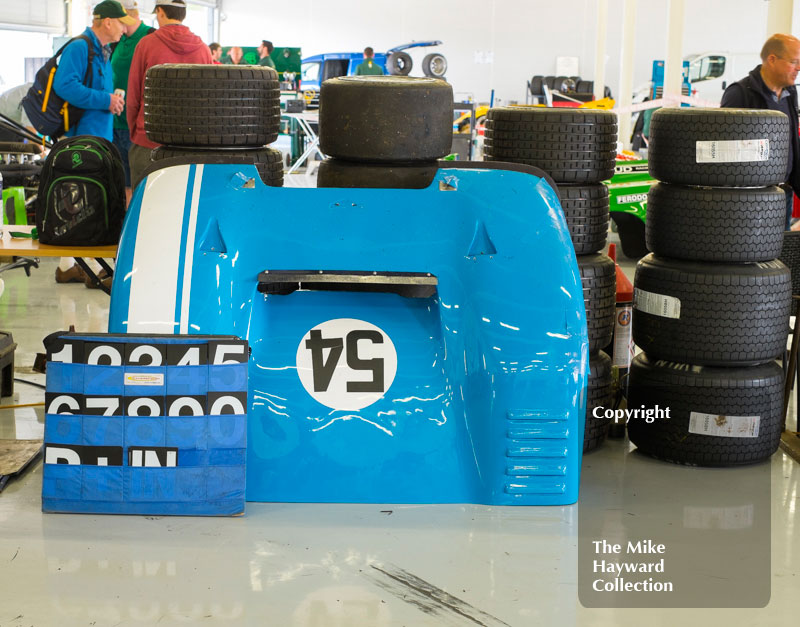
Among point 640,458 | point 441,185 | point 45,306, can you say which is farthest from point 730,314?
point 45,306

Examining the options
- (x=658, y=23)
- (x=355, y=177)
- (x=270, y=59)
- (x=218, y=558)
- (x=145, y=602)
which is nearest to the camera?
(x=145, y=602)

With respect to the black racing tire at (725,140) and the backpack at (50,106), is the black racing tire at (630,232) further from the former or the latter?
the black racing tire at (725,140)

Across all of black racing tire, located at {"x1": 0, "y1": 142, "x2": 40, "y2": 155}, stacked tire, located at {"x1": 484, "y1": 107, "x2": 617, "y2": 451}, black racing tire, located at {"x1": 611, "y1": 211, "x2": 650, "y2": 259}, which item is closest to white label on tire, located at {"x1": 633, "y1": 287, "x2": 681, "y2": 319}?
stacked tire, located at {"x1": 484, "y1": 107, "x2": 617, "y2": 451}

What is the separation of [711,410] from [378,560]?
1.44 m

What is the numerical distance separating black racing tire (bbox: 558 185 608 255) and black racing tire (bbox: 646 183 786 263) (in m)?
0.24

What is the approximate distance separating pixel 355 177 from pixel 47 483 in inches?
54.2

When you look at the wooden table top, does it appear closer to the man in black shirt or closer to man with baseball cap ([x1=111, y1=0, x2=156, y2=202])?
man with baseball cap ([x1=111, y1=0, x2=156, y2=202])

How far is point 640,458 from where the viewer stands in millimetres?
3457

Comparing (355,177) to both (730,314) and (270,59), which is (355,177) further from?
(270,59)

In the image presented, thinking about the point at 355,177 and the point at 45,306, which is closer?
the point at 355,177

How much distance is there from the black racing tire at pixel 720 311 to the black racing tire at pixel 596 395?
0.21 m

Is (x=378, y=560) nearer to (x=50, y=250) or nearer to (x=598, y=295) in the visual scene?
(x=598, y=295)

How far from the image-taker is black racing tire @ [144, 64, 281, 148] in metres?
3.38

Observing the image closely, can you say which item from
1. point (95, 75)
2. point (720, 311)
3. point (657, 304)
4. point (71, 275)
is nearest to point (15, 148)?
point (71, 275)
